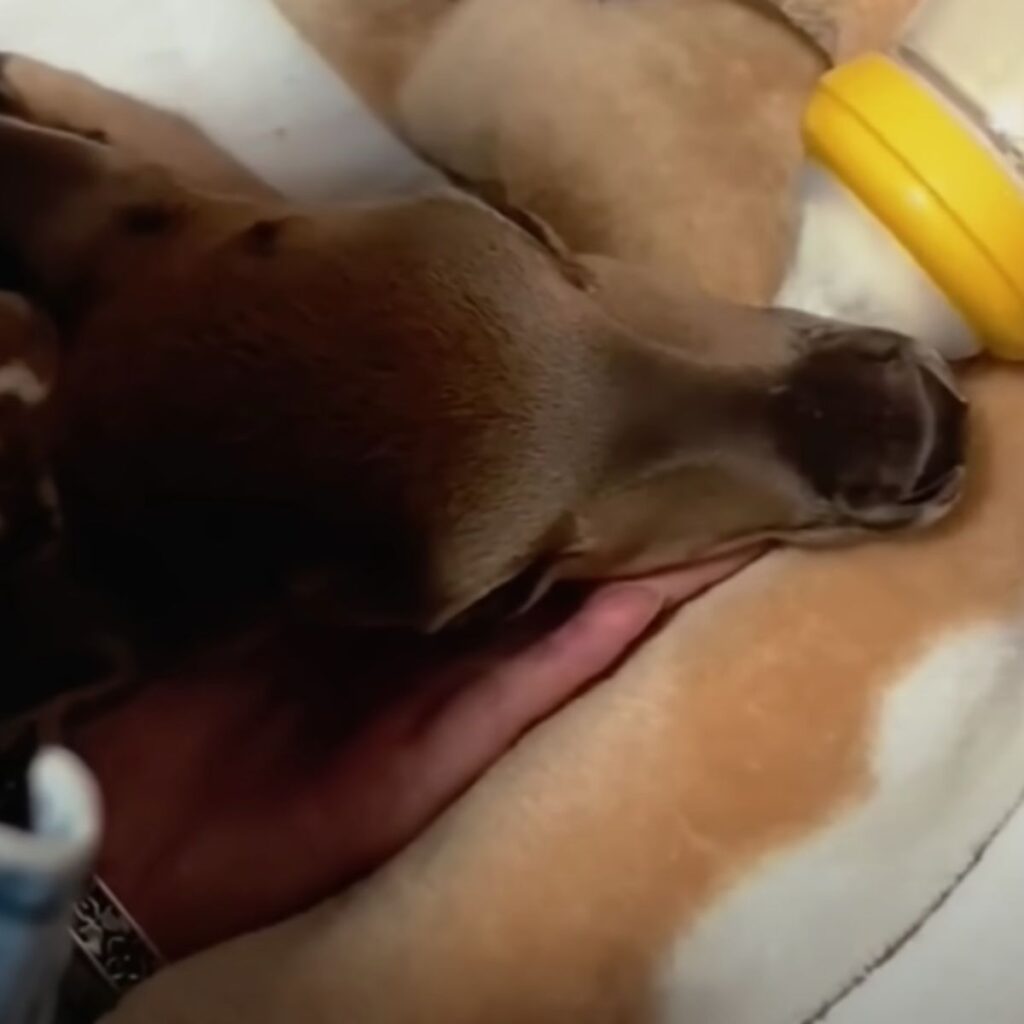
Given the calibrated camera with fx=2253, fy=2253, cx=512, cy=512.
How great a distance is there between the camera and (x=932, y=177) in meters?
0.83

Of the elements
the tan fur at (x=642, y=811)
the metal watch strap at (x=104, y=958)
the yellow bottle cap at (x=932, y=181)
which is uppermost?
the yellow bottle cap at (x=932, y=181)

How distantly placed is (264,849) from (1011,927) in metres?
0.31

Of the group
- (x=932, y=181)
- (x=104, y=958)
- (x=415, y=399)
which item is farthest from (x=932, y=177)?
(x=104, y=958)

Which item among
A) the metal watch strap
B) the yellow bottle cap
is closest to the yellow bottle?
the yellow bottle cap

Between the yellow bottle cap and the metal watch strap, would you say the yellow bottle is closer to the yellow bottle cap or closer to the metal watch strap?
the yellow bottle cap

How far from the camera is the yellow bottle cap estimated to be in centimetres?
83

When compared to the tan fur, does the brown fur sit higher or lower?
higher

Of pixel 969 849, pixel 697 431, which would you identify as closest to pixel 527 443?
pixel 697 431

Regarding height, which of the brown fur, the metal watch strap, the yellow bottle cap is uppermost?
the yellow bottle cap

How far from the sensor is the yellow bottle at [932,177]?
0.83 meters

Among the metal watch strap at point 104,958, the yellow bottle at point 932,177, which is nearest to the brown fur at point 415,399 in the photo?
the yellow bottle at point 932,177

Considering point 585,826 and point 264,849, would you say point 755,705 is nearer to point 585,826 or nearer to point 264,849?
point 585,826

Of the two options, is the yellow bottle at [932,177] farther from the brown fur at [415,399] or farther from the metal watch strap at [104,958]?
the metal watch strap at [104,958]

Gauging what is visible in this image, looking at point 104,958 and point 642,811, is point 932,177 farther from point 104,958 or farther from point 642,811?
point 104,958
